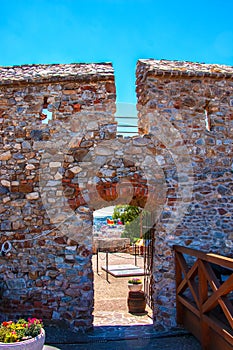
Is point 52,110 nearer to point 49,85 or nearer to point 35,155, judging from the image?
point 49,85

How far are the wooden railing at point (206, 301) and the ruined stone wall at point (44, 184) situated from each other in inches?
64.3

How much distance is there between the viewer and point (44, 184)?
5828mm

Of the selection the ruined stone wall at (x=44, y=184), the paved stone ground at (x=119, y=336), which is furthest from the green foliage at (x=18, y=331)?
the ruined stone wall at (x=44, y=184)

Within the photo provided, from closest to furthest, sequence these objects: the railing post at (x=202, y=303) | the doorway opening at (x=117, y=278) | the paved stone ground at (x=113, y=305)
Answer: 1. the railing post at (x=202, y=303)
2. the paved stone ground at (x=113, y=305)
3. the doorway opening at (x=117, y=278)

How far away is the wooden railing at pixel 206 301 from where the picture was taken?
12.8 ft

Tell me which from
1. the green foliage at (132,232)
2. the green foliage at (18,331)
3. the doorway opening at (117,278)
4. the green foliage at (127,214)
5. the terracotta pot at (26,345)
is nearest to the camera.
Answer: the terracotta pot at (26,345)

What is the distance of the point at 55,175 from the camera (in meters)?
5.84

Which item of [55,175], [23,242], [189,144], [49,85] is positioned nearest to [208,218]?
[189,144]

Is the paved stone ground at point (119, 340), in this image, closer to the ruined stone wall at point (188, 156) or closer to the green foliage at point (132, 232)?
the ruined stone wall at point (188, 156)

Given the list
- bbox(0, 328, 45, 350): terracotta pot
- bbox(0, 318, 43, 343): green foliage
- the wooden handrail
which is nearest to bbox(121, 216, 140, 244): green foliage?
the wooden handrail

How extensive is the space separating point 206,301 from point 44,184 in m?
3.38

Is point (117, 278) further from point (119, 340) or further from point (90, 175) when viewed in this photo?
point (90, 175)

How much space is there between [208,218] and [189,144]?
1.46m

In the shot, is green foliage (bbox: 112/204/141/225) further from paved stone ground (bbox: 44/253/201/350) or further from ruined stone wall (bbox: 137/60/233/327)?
ruined stone wall (bbox: 137/60/233/327)
